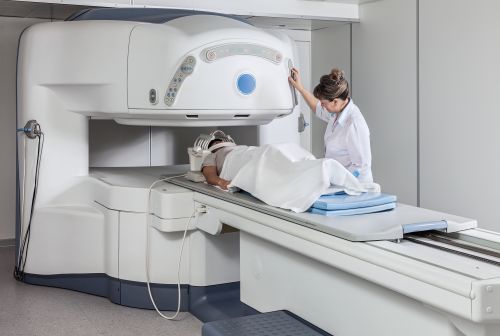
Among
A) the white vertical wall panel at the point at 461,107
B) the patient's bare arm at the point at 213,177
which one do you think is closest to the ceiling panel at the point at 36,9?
the patient's bare arm at the point at 213,177

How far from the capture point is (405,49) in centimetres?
343

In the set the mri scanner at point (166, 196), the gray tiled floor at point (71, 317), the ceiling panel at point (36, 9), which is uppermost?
the ceiling panel at point (36, 9)

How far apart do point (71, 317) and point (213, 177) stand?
0.78 metres

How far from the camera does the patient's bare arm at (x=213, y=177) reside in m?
2.56

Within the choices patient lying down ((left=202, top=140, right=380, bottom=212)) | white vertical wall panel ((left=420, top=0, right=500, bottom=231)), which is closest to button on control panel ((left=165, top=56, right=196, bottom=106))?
patient lying down ((left=202, top=140, right=380, bottom=212))

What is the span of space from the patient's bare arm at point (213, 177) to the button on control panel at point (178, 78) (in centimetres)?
33

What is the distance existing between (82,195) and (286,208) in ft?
4.17

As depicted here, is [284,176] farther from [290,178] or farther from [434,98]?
[434,98]

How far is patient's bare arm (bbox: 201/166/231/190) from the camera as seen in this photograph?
2561 mm

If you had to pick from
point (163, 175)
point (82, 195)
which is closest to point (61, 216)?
point (82, 195)

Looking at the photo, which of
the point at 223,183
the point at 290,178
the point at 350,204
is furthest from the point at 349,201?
the point at 223,183

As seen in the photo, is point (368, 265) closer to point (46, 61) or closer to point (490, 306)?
point (490, 306)

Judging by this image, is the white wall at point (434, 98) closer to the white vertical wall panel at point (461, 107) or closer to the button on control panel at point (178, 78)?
the white vertical wall panel at point (461, 107)

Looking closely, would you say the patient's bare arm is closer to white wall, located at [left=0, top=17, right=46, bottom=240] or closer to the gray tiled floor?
the gray tiled floor
